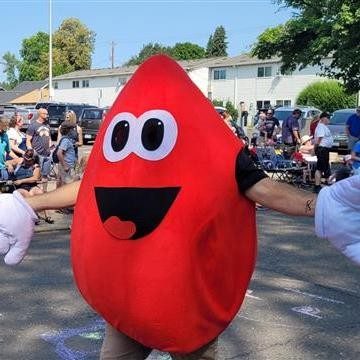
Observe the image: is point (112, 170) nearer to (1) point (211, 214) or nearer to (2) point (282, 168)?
(1) point (211, 214)

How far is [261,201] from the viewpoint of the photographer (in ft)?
7.55

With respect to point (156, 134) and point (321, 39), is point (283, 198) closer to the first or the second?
point (156, 134)

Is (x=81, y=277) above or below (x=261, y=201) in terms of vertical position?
below

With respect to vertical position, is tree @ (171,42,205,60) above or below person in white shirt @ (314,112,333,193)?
above

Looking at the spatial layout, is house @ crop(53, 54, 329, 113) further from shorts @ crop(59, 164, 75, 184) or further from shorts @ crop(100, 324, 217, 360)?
shorts @ crop(100, 324, 217, 360)

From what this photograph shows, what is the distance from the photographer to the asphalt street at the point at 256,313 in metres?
4.24

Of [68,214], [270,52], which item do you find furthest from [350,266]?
[270,52]

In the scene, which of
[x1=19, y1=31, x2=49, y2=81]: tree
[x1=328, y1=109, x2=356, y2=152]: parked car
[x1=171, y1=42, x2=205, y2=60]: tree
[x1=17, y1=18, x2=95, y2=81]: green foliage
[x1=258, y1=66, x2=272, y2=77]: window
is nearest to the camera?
[x1=328, y1=109, x2=356, y2=152]: parked car

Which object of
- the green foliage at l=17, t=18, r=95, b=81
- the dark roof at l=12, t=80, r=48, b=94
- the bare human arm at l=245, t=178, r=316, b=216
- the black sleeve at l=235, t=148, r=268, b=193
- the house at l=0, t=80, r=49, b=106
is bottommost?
the bare human arm at l=245, t=178, r=316, b=216

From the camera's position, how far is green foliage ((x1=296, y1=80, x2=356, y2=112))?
129 feet

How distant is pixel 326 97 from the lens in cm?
4006

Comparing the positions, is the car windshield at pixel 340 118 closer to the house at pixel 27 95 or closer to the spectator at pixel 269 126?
the spectator at pixel 269 126

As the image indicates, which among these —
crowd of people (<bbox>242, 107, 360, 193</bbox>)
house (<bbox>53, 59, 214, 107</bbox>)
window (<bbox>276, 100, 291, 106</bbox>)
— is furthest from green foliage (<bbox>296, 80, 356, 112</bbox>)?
crowd of people (<bbox>242, 107, 360, 193</bbox>)

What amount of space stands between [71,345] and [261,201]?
244 centimetres
